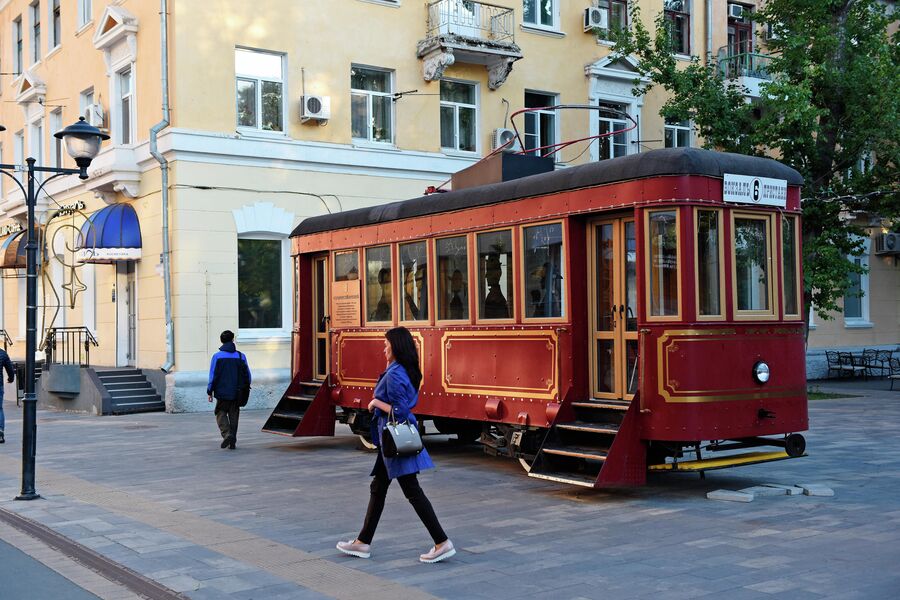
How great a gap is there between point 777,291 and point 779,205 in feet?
2.85

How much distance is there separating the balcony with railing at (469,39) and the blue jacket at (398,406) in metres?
17.8

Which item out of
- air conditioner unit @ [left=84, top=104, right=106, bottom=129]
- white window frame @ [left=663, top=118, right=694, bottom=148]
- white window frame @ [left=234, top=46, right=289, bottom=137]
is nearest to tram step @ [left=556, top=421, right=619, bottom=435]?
white window frame @ [left=234, top=46, right=289, bottom=137]

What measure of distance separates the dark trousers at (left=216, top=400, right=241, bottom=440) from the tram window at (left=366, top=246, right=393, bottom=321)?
8.25 feet

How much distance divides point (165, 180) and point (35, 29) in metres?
11.2

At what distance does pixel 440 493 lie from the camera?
10898 mm

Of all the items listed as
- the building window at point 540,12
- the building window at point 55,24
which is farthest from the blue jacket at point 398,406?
the building window at point 55,24

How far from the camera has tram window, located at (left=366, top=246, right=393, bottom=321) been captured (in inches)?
554

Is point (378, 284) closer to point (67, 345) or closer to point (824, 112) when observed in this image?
point (824, 112)

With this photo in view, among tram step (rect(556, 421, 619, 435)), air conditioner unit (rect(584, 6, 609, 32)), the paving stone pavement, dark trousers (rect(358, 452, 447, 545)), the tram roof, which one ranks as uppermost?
air conditioner unit (rect(584, 6, 609, 32))

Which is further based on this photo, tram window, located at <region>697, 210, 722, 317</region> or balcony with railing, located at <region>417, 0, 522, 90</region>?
balcony with railing, located at <region>417, 0, 522, 90</region>

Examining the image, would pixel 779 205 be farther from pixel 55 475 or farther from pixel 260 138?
pixel 260 138

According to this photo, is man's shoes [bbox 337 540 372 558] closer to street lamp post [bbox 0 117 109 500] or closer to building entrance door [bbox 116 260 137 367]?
street lamp post [bbox 0 117 109 500]

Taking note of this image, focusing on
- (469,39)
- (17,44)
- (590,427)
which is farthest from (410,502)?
(17,44)

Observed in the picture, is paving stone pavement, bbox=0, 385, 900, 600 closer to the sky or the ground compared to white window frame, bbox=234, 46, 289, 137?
closer to the ground
